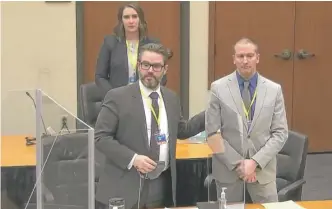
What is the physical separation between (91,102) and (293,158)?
176cm

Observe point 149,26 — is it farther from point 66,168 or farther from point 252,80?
point 66,168

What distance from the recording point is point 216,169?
313cm

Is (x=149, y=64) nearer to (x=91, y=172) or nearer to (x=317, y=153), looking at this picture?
(x=91, y=172)

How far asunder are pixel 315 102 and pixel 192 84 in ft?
4.82

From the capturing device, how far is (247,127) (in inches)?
125

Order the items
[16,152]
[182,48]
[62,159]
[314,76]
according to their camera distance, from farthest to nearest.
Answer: [314,76]
[182,48]
[16,152]
[62,159]

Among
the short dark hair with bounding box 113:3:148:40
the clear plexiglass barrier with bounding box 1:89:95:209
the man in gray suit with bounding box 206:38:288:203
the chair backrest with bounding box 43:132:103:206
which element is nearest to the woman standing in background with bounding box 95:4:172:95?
the short dark hair with bounding box 113:3:148:40

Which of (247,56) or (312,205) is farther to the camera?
(247,56)

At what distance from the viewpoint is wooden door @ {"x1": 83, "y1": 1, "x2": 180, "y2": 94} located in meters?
6.07

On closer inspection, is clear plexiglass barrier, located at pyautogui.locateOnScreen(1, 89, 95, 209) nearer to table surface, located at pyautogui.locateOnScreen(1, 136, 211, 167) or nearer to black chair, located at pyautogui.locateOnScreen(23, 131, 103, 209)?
black chair, located at pyautogui.locateOnScreen(23, 131, 103, 209)

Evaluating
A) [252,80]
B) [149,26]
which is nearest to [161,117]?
[252,80]

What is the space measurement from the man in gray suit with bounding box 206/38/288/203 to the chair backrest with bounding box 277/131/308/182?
558 millimetres

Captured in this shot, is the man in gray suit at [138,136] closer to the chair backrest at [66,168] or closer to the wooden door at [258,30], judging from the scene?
the chair backrest at [66,168]

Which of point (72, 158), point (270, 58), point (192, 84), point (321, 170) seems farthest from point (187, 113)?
point (72, 158)
